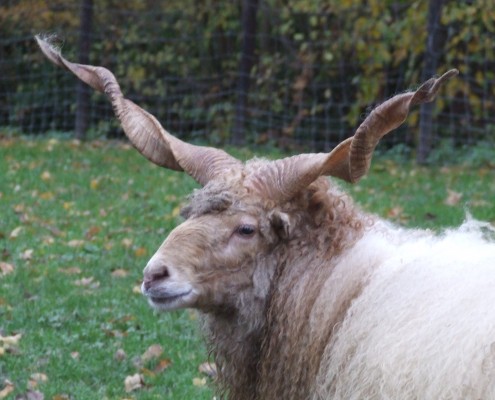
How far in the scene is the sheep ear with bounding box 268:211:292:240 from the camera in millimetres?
4480

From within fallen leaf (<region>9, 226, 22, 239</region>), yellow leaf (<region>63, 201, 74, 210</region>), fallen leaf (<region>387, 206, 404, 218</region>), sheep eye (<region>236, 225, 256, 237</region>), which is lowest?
yellow leaf (<region>63, 201, 74, 210</region>)

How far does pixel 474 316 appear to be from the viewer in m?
3.94

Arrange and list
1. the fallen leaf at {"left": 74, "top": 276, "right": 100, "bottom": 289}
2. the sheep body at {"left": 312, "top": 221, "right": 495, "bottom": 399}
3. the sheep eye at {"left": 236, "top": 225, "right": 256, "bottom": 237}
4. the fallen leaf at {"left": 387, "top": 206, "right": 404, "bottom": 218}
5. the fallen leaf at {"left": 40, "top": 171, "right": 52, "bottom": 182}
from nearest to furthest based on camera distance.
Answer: the sheep body at {"left": 312, "top": 221, "right": 495, "bottom": 399}
the sheep eye at {"left": 236, "top": 225, "right": 256, "bottom": 237}
the fallen leaf at {"left": 74, "top": 276, "right": 100, "bottom": 289}
the fallen leaf at {"left": 387, "top": 206, "right": 404, "bottom": 218}
the fallen leaf at {"left": 40, "top": 171, "right": 52, "bottom": 182}

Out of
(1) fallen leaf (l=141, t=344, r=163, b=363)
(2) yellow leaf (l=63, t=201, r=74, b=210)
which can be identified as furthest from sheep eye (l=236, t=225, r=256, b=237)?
(2) yellow leaf (l=63, t=201, r=74, b=210)

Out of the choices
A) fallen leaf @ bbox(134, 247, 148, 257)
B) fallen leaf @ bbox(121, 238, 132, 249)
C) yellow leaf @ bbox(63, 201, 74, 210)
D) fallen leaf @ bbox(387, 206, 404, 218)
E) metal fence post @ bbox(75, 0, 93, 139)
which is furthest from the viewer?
metal fence post @ bbox(75, 0, 93, 139)

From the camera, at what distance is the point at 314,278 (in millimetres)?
4453

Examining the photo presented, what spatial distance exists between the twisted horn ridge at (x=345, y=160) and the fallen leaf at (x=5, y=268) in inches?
153

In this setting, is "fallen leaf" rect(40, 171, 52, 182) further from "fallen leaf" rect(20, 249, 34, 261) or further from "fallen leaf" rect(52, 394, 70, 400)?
"fallen leaf" rect(52, 394, 70, 400)

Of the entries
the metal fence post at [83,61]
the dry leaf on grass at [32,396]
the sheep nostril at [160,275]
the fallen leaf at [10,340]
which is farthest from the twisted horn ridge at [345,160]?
the metal fence post at [83,61]

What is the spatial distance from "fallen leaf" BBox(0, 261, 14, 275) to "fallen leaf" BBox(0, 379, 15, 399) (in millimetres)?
2040

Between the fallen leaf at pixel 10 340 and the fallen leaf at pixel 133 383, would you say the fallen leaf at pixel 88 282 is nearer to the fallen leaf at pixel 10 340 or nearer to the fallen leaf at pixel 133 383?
the fallen leaf at pixel 10 340

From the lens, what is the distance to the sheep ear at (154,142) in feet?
15.8

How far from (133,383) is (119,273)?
6.72 feet

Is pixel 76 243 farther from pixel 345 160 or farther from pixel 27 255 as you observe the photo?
pixel 345 160
